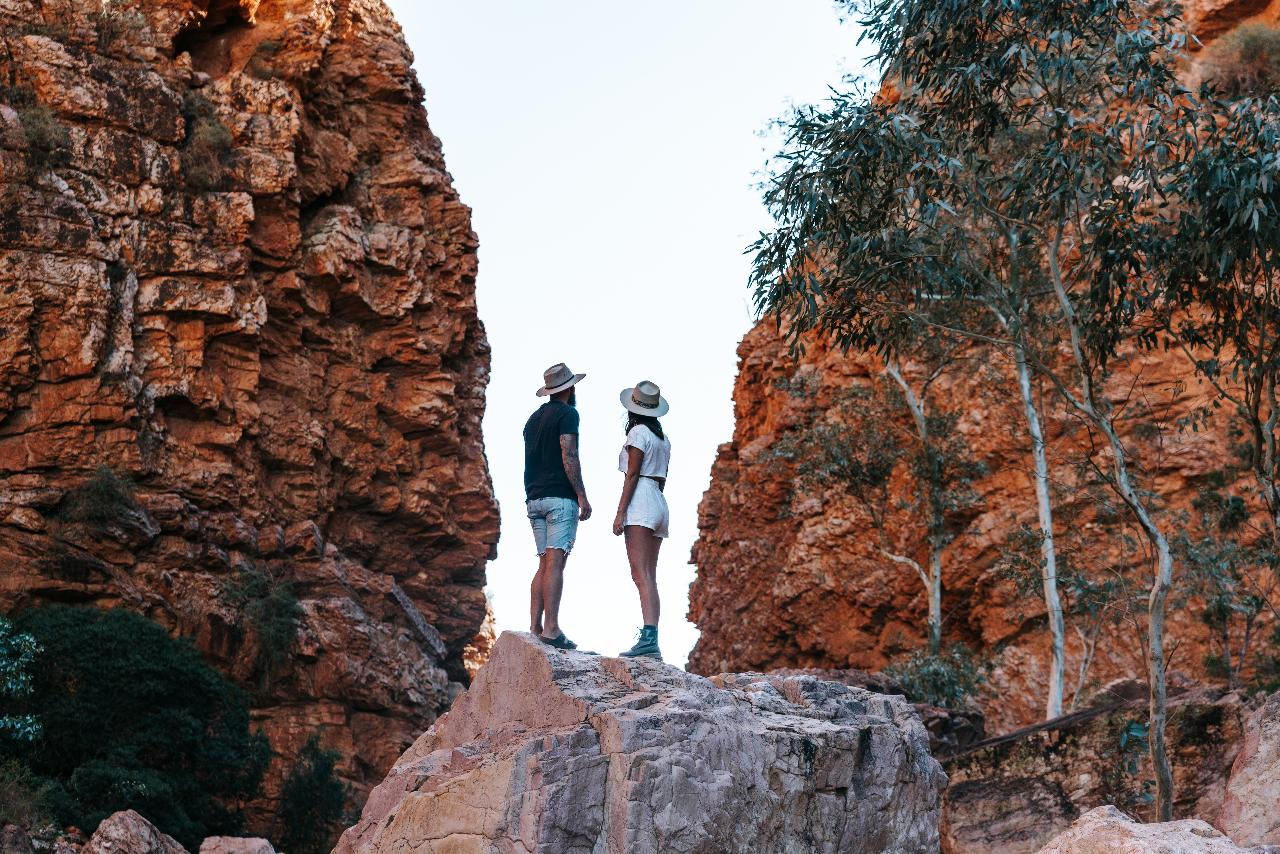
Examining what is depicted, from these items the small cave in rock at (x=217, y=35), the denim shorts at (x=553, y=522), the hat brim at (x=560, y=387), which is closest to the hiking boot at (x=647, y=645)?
the denim shorts at (x=553, y=522)

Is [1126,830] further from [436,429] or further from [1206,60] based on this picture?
[1206,60]

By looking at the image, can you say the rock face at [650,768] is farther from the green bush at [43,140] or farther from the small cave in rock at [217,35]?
the small cave in rock at [217,35]

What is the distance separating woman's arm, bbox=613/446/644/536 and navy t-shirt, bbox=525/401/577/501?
0.40 meters

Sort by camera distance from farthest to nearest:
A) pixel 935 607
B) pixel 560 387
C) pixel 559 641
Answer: pixel 935 607 → pixel 560 387 → pixel 559 641

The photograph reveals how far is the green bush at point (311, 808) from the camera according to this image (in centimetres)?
2597

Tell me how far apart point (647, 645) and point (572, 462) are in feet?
4.66

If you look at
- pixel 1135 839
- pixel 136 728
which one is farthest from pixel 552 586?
pixel 136 728

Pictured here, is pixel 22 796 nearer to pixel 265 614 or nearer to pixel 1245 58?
pixel 265 614

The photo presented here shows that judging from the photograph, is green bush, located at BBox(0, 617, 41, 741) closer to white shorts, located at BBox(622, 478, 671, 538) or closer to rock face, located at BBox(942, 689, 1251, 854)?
rock face, located at BBox(942, 689, 1251, 854)

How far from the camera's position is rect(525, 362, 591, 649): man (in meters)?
9.97

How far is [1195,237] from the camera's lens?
16.3 metres

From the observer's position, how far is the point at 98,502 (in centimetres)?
2728

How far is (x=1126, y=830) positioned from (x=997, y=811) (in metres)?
11.1

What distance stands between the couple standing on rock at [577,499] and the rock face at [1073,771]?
29.5ft
